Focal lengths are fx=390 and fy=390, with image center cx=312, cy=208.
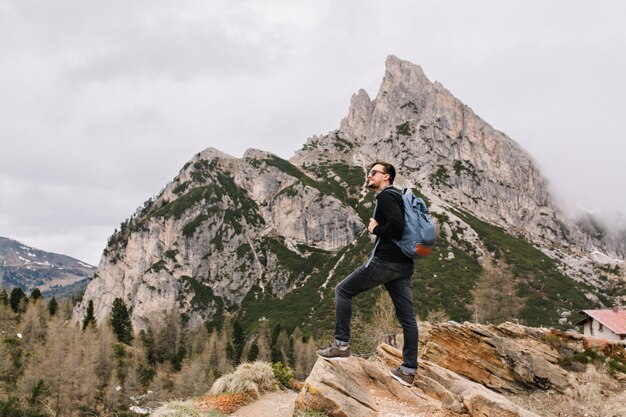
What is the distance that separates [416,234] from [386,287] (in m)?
1.36

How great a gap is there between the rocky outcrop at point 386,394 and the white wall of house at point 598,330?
1490 inches

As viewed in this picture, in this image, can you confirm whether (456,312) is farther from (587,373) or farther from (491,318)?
(587,373)

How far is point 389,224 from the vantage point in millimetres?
7473

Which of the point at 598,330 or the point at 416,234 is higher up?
the point at 416,234

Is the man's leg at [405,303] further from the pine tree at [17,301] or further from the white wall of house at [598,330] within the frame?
the pine tree at [17,301]

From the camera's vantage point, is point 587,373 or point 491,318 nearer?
point 587,373

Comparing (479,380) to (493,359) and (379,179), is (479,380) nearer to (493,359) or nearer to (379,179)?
(493,359)

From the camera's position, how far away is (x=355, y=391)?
8.22m

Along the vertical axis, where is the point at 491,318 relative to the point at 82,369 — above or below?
above

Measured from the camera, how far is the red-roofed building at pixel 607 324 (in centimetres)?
3784

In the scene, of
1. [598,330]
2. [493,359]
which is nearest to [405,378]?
[493,359]

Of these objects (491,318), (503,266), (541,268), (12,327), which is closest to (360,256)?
(503,266)

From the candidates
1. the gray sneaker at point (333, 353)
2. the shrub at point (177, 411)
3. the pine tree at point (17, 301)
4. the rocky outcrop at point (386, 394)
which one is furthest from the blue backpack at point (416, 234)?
the pine tree at point (17, 301)

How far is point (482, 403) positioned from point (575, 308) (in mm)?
150387
